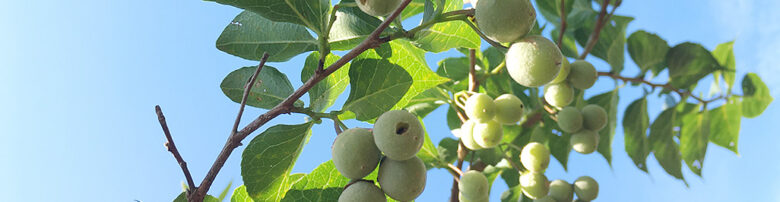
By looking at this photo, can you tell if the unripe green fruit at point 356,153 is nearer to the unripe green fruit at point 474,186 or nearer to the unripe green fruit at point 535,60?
the unripe green fruit at point 535,60

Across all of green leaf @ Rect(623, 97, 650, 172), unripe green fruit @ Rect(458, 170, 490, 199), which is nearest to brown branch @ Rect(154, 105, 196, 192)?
unripe green fruit @ Rect(458, 170, 490, 199)

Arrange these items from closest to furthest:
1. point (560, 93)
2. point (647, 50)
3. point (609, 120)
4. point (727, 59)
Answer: point (560, 93) → point (609, 120) → point (647, 50) → point (727, 59)

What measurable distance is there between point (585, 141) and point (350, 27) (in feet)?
2.58

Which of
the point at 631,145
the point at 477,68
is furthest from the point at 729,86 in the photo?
the point at 477,68

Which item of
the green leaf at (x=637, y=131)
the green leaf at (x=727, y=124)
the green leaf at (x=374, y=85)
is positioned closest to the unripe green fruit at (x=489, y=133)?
the green leaf at (x=374, y=85)

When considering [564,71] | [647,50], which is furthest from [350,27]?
[647,50]

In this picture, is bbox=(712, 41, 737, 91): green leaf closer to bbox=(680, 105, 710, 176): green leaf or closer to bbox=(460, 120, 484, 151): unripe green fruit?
bbox=(680, 105, 710, 176): green leaf

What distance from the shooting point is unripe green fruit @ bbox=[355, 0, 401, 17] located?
672 mm

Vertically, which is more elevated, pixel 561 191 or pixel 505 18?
pixel 505 18

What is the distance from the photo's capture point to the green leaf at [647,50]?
73.5 inches

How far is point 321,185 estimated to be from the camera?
37.5 inches

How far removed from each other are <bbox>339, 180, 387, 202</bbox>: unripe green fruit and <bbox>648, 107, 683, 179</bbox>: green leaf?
147cm

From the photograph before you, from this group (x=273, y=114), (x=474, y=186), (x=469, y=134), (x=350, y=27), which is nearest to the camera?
(x=273, y=114)

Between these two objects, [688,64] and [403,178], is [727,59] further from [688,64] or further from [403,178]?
[403,178]
